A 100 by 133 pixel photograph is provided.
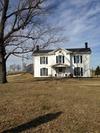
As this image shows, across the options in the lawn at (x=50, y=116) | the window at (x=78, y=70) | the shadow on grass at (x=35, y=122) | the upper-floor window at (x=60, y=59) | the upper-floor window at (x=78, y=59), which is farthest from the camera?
the upper-floor window at (x=60, y=59)

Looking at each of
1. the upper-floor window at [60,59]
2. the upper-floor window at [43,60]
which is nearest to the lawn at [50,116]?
the upper-floor window at [60,59]

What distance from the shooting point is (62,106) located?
14086 millimetres

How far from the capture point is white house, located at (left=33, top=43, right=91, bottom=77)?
62625mm

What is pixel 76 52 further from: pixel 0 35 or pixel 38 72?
pixel 0 35

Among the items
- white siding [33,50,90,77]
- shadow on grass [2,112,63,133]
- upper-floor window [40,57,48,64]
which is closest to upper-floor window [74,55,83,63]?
white siding [33,50,90,77]

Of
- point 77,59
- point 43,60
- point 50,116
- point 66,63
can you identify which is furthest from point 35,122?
point 43,60

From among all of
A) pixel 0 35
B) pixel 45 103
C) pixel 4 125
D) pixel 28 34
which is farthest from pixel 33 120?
pixel 28 34

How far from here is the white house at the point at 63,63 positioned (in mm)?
62625

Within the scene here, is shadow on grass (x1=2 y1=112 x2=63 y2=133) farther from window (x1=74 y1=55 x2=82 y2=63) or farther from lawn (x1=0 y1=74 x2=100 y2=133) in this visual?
window (x1=74 y1=55 x2=82 y2=63)

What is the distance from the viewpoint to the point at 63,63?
6288cm

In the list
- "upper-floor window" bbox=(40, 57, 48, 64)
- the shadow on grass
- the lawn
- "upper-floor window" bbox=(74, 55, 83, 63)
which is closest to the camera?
the shadow on grass

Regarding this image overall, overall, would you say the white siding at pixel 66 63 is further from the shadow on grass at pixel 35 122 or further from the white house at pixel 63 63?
the shadow on grass at pixel 35 122

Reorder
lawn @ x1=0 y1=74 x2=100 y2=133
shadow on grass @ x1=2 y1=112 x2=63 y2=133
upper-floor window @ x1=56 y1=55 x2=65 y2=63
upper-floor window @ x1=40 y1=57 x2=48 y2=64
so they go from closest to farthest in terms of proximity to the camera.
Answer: shadow on grass @ x1=2 y1=112 x2=63 y2=133
lawn @ x1=0 y1=74 x2=100 y2=133
upper-floor window @ x1=56 y1=55 x2=65 y2=63
upper-floor window @ x1=40 y1=57 x2=48 y2=64

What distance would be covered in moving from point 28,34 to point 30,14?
8.52 feet
